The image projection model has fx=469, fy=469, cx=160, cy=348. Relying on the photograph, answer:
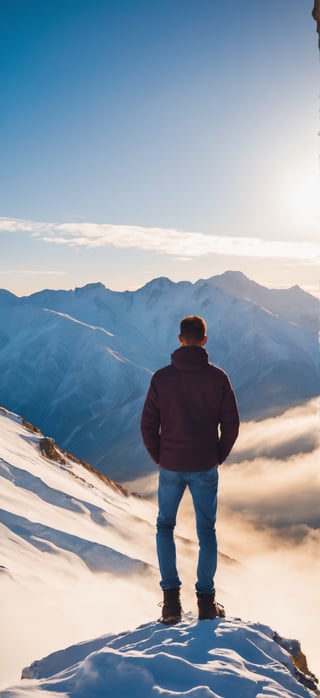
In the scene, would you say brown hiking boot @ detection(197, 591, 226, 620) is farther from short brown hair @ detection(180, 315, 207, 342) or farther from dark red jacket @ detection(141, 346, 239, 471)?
short brown hair @ detection(180, 315, 207, 342)

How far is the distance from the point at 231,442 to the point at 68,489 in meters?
19.0

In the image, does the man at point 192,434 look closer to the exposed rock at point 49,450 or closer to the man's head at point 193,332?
the man's head at point 193,332

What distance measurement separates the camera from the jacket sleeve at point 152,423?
239 inches

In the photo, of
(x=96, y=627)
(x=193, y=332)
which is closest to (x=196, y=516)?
(x=193, y=332)

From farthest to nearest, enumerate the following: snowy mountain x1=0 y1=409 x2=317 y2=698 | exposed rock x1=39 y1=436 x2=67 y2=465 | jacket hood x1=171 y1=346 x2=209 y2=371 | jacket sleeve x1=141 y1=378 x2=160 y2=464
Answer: exposed rock x1=39 y1=436 x2=67 y2=465 < jacket sleeve x1=141 y1=378 x2=160 y2=464 < jacket hood x1=171 y1=346 x2=209 y2=371 < snowy mountain x1=0 y1=409 x2=317 y2=698

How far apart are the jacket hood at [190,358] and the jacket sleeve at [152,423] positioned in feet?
1.60

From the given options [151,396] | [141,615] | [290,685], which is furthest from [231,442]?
[141,615]

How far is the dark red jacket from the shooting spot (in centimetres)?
586

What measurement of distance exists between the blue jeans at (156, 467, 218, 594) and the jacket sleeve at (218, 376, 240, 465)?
0.29m

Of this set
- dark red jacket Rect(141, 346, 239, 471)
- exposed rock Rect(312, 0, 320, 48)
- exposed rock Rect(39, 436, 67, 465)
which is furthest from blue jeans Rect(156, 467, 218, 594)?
exposed rock Rect(39, 436, 67, 465)

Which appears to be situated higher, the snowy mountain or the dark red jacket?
the dark red jacket

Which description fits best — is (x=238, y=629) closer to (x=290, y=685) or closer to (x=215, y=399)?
(x=290, y=685)

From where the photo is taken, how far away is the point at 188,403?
5.88 m

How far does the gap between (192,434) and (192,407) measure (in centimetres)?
34
